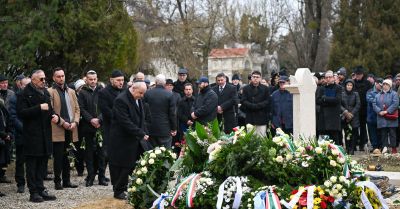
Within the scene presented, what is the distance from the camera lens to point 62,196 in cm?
1070

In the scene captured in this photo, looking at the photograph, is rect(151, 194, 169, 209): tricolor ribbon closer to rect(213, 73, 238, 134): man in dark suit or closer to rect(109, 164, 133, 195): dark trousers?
rect(109, 164, 133, 195): dark trousers

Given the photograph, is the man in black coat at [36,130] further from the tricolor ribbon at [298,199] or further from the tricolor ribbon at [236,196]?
the tricolor ribbon at [298,199]

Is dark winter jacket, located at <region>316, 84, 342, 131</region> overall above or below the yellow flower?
above

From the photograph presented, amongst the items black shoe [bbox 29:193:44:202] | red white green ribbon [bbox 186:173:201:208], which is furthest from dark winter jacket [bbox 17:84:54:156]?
red white green ribbon [bbox 186:173:201:208]

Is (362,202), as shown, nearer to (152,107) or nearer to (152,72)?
(152,107)

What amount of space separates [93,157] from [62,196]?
5.31ft

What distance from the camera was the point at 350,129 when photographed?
1611 cm

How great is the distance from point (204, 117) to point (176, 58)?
18.8m

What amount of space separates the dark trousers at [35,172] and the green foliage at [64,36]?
13.0 ft

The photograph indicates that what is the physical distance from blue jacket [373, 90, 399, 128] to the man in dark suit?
3453 mm

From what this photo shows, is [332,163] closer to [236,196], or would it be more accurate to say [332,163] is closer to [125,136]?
[236,196]

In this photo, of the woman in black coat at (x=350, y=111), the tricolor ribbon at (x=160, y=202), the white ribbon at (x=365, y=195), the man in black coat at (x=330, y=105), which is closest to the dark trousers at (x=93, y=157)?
the tricolor ribbon at (x=160, y=202)

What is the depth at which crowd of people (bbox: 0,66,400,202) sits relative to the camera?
10.1 metres

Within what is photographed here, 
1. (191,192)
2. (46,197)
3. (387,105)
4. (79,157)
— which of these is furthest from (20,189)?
(387,105)
